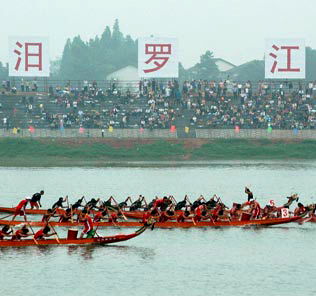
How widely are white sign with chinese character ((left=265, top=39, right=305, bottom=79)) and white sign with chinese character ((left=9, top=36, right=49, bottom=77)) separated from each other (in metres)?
22.7

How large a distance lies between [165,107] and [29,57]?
15.2 metres

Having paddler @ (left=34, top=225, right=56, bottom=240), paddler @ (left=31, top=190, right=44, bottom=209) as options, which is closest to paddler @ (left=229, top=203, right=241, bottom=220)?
paddler @ (left=31, top=190, right=44, bottom=209)

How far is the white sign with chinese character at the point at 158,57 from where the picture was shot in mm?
111875

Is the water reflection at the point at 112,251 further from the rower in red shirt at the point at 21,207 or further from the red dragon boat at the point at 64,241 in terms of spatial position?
the rower in red shirt at the point at 21,207

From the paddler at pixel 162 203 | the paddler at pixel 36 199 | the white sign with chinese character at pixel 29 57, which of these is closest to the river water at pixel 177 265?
the paddler at pixel 162 203

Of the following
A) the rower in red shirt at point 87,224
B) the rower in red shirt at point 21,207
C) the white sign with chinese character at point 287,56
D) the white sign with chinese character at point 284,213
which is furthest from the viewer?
the white sign with chinese character at point 287,56

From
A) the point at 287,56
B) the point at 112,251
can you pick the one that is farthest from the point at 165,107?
the point at 112,251

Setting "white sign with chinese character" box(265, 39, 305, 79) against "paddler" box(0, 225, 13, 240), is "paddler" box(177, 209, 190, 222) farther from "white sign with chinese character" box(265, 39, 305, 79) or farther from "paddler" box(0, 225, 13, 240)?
"white sign with chinese character" box(265, 39, 305, 79)

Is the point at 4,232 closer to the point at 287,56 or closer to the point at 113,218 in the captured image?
the point at 113,218

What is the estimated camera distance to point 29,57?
112m

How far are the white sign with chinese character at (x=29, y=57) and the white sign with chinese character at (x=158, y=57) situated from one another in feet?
32.2

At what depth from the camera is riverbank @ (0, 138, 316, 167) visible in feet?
344

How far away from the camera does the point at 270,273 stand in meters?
47.4

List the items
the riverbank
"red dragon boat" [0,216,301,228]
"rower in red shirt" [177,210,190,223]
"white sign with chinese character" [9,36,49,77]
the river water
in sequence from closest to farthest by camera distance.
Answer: the river water, "red dragon boat" [0,216,301,228], "rower in red shirt" [177,210,190,223], the riverbank, "white sign with chinese character" [9,36,49,77]
